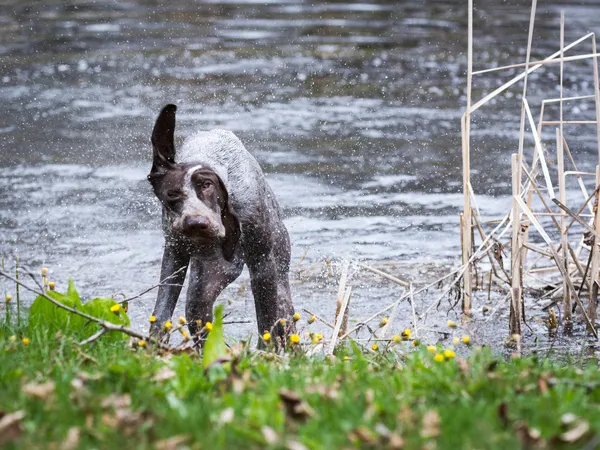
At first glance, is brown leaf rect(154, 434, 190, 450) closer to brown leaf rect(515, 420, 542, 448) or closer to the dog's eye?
brown leaf rect(515, 420, 542, 448)

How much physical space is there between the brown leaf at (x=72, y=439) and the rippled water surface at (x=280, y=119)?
2.66 m

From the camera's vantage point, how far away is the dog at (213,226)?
4.86 metres

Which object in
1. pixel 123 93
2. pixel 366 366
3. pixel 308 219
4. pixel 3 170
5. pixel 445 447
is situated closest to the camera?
pixel 445 447

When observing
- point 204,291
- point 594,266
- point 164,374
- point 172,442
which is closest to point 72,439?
point 172,442

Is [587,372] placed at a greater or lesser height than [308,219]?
greater

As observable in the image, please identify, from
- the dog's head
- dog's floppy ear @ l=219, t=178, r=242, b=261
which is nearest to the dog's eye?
the dog's head

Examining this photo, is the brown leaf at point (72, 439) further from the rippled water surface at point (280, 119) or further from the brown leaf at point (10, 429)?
the rippled water surface at point (280, 119)

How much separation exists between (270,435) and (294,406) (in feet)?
0.86

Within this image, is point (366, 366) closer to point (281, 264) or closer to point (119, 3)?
point (281, 264)

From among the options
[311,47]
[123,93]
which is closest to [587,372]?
[123,93]

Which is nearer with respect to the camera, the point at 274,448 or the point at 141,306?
the point at 274,448

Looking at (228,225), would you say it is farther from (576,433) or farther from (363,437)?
(576,433)

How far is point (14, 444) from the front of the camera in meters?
3.18

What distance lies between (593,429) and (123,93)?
11.0 meters
